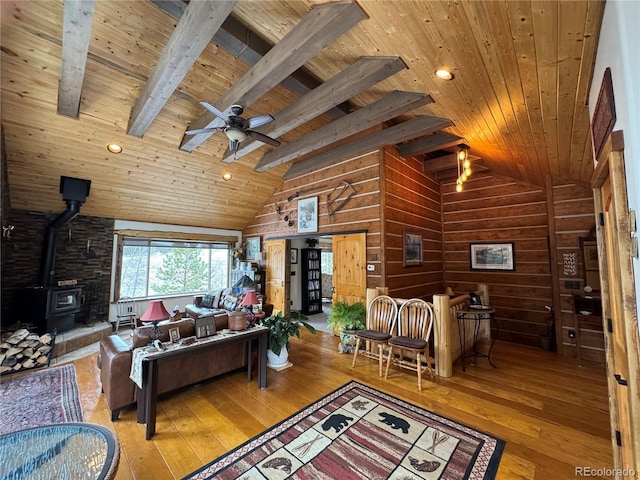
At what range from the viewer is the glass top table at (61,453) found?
49.9 inches

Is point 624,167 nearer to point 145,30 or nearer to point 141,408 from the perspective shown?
point 141,408

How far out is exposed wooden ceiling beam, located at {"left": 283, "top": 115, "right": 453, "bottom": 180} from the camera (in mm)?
3926

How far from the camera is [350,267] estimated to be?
5.38m

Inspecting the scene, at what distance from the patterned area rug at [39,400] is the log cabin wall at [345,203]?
14.6 ft

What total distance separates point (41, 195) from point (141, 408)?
16.3ft

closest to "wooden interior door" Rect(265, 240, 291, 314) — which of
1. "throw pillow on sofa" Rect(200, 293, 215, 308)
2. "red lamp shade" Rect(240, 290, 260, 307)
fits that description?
"throw pillow on sofa" Rect(200, 293, 215, 308)

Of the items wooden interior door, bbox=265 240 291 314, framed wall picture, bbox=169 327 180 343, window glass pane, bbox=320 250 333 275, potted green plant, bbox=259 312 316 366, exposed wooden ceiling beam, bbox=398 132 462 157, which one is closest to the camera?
framed wall picture, bbox=169 327 180 343

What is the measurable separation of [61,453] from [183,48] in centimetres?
317

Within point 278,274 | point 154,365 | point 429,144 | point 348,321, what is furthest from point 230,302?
point 429,144

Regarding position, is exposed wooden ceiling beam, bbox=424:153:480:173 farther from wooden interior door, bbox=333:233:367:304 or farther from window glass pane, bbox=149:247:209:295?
window glass pane, bbox=149:247:209:295

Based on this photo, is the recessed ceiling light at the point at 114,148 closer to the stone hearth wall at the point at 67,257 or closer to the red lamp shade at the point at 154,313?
the stone hearth wall at the point at 67,257

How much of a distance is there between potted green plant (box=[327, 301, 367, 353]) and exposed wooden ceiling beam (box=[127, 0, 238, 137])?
4128 mm

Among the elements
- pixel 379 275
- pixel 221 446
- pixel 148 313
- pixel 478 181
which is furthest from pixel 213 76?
pixel 478 181

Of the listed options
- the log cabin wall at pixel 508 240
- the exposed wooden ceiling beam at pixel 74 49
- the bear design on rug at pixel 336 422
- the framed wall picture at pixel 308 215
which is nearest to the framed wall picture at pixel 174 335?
the bear design on rug at pixel 336 422
